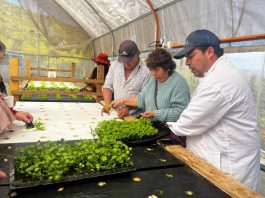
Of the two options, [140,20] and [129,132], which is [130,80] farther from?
[140,20]

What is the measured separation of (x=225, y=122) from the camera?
4.86ft

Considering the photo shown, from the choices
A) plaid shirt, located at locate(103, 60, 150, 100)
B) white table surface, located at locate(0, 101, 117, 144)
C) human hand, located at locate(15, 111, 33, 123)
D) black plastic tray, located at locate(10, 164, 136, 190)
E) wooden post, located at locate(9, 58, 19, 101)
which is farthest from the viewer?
wooden post, located at locate(9, 58, 19, 101)

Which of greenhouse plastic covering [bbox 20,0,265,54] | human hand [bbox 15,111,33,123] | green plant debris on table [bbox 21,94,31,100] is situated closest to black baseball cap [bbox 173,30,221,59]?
greenhouse plastic covering [bbox 20,0,265,54]

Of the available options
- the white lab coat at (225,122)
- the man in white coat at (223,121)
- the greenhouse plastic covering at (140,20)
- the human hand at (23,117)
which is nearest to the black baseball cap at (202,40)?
the man in white coat at (223,121)

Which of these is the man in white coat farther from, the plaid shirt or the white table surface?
the plaid shirt

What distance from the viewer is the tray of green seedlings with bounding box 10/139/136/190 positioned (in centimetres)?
103

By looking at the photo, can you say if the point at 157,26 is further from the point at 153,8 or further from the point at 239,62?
the point at 239,62

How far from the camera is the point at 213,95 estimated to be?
1.43 meters

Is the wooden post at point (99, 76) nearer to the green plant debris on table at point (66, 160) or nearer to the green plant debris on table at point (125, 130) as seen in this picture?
the green plant debris on table at point (125, 130)

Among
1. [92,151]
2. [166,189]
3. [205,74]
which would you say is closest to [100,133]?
[92,151]

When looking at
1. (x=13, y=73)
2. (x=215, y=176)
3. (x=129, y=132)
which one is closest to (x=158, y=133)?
(x=129, y=132)

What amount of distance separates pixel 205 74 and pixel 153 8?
259 centimetres

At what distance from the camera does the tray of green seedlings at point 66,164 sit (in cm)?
103

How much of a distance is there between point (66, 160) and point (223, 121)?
0.94 meters
